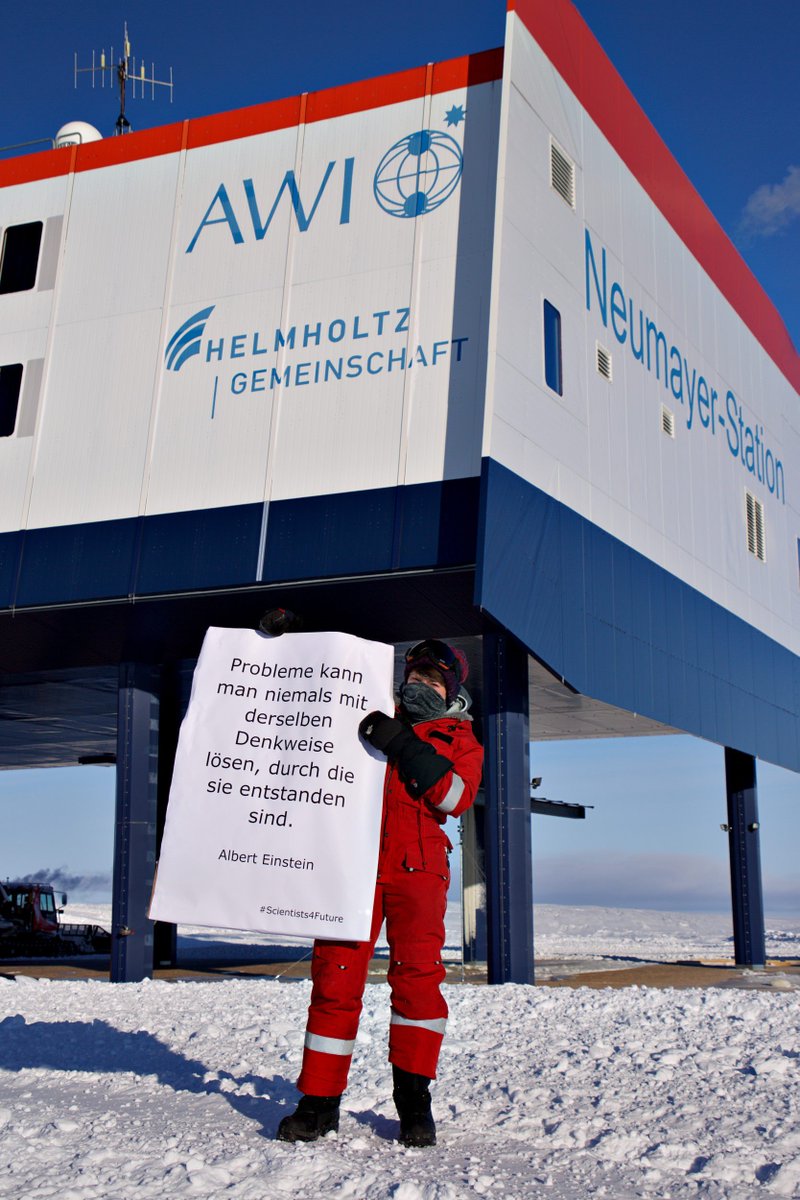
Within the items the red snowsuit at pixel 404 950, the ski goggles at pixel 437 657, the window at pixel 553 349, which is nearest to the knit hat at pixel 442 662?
the ski goggles at pixel 437 657

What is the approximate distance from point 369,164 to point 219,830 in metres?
12.9

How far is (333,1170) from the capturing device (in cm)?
448

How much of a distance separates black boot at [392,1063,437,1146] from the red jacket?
0.91 metres

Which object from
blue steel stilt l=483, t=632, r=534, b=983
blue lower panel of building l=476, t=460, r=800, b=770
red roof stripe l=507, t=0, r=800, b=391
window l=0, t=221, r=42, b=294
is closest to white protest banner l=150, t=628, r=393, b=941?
blue lower panel of building l=476, t=460, r=800, b=770

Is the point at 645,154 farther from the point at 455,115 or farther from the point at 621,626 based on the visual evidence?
the point at 621,626

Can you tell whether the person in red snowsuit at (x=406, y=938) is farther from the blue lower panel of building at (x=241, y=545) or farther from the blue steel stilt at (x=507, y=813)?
the blue steel stilt at (x=507, y=813)

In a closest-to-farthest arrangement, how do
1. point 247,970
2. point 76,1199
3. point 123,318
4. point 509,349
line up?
point 76,1199 < point 509,349 < point 123,318 < point 247,970

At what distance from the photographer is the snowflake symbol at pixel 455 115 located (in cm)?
1585

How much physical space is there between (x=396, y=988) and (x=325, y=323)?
39.9 feet

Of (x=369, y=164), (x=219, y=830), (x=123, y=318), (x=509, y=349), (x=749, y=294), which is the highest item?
(x=749, y=294)

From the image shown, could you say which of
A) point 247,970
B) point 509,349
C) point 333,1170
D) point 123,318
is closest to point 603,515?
point 509,349

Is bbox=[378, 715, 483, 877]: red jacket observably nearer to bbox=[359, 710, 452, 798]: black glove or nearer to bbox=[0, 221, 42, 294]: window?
bbox=[359, 710, 452, 798]: black glove

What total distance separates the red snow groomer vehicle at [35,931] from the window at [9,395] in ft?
49.2

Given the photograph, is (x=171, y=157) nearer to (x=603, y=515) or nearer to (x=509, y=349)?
(x=509, y=349)
